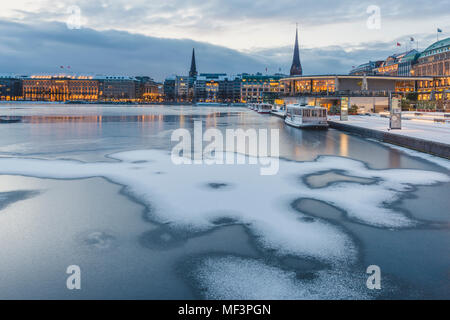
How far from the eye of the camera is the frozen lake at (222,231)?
5.12m

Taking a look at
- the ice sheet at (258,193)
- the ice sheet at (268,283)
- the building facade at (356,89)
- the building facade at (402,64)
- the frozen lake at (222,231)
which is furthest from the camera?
the building facade at (402,64)

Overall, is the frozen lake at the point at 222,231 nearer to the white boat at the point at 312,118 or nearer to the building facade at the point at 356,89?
the white boat at the point at 312,118

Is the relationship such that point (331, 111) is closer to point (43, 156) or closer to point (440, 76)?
point (43, 156)

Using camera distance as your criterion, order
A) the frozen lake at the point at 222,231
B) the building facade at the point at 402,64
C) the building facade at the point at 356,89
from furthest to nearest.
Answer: the building facade at the point at 402,64
the building facade at the point at 356,89
the frozen lake at the point at 222,231

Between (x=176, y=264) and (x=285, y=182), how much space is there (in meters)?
6.68

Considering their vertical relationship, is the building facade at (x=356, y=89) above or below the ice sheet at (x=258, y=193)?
above

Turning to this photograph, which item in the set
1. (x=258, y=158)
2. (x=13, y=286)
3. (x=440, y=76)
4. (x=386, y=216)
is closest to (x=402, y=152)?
(x=258, y=158)

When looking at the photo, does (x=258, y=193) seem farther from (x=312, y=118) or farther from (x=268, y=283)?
(x=312, y=118)

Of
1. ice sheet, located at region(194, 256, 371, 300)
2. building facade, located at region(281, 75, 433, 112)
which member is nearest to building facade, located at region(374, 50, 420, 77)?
building facade, located at region(281, 75, 433, 112)

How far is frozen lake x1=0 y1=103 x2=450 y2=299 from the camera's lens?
5.12 metres

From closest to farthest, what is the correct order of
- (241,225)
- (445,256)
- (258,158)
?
(445,256)
(241,225)
(258,158)

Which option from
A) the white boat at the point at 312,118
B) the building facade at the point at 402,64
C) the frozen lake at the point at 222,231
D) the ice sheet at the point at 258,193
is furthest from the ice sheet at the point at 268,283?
the building facade at the point at 402,64

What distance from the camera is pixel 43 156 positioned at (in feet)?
55.5
